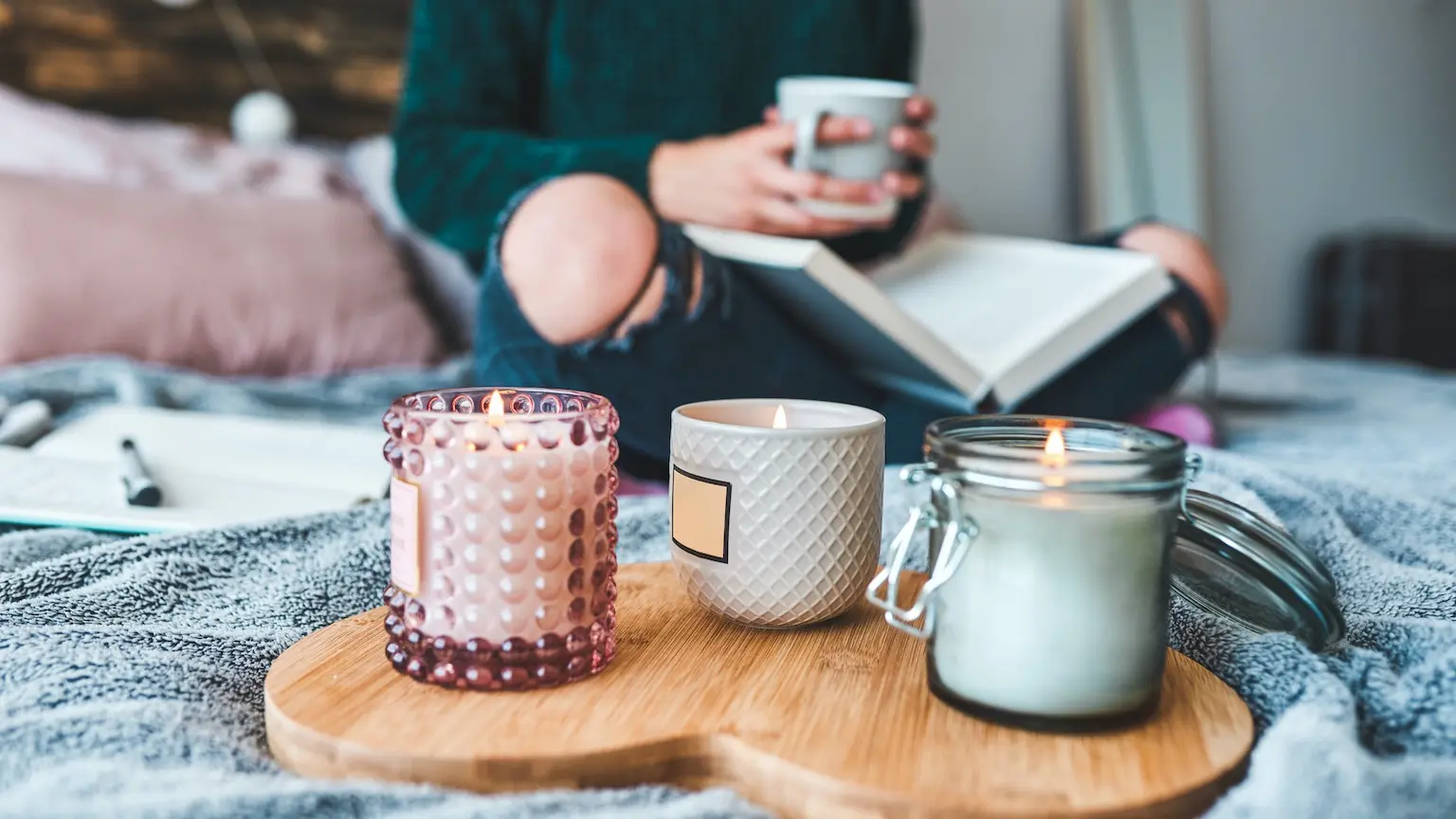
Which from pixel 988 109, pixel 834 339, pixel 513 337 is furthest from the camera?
pixel 988 109

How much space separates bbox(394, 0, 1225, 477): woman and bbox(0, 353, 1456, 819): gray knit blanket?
15cm

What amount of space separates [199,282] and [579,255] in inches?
29.4

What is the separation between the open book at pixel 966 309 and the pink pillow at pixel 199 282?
2.25 feet

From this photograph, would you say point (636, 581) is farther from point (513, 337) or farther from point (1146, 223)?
point (1146, 223)

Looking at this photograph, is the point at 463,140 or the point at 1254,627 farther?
the point at 463,140

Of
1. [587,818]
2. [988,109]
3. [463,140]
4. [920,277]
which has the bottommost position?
[587,818]

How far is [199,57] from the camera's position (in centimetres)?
172

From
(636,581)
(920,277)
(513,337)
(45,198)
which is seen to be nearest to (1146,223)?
(920,277)

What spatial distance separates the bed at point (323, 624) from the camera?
A: 1.22 feet

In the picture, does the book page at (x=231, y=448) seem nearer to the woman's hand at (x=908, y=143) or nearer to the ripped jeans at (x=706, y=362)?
the ripped jeans at (x=706, y=362)

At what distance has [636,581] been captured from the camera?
570 millimetres

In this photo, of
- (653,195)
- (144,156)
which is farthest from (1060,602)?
(144,156)

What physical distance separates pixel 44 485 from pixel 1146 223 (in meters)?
1.04

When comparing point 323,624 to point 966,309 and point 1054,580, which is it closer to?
point 1054,580
